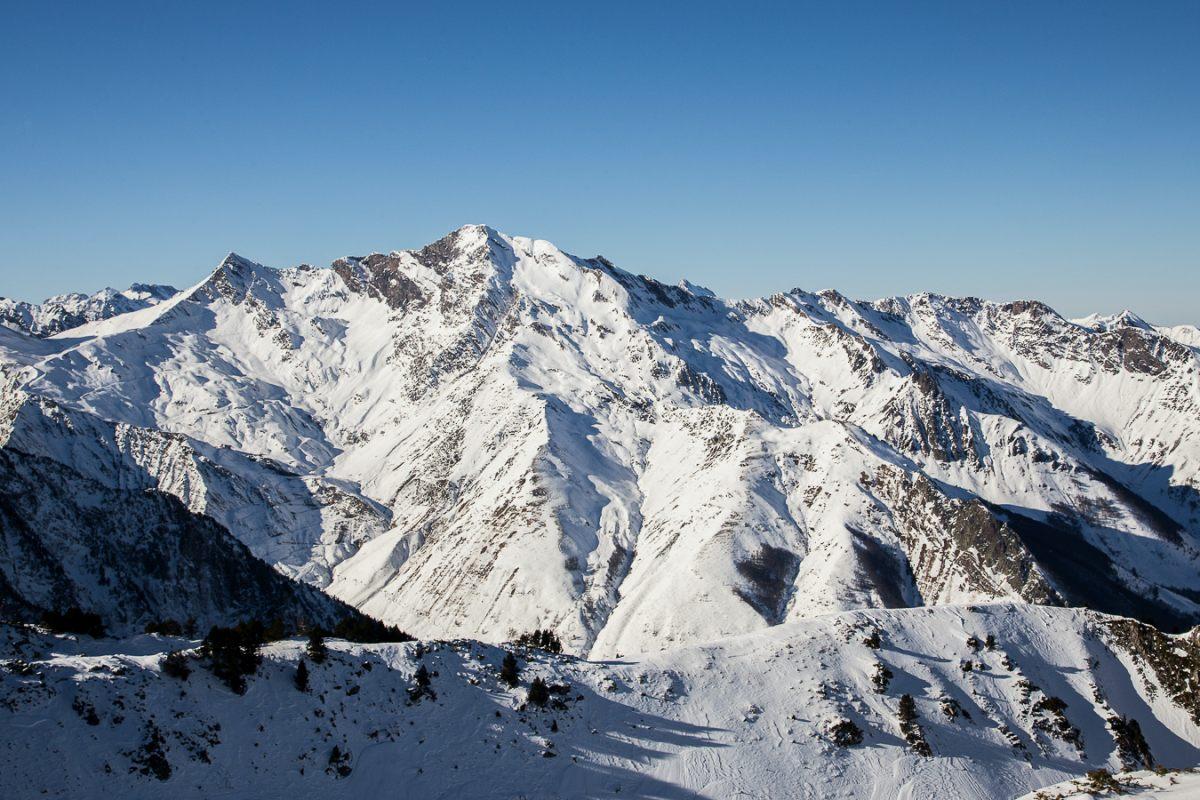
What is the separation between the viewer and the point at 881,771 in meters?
68.4

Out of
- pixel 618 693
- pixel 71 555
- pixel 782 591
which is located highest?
pixel 782 591

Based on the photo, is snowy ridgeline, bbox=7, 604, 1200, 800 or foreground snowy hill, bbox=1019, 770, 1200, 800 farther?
snowy ridgeline, bbox=7, 604, 1200, 800

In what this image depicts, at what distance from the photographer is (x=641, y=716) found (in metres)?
71.8

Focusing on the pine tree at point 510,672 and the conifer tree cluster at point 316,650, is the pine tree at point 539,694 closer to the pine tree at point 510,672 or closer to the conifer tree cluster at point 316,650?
the pine tree at point 510,672

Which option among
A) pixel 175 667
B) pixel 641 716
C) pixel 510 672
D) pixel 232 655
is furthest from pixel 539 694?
pixel 175 667

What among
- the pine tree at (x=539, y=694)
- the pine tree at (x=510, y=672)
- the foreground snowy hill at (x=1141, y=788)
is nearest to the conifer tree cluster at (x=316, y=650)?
the pine tree at (x=510, y=672)

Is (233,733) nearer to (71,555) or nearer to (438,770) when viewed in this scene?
(438,770)

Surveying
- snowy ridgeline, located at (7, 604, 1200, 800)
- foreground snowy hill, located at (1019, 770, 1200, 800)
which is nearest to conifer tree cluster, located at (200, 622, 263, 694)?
snowy ridgeline, located at (7, 604, 1200, 800)

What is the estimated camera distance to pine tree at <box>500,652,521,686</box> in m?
72.6

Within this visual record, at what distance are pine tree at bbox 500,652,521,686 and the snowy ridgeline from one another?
0.58 metres

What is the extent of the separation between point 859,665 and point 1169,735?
1256 inches

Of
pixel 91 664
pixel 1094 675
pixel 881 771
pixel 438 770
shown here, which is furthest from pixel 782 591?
pixel 91 664

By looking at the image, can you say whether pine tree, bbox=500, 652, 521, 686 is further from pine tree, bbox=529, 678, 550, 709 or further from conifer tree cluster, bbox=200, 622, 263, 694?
conifer tree cluster, bbox=200, 622, 263, 694

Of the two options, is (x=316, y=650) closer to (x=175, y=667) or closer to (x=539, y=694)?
(x=175, y=667)
